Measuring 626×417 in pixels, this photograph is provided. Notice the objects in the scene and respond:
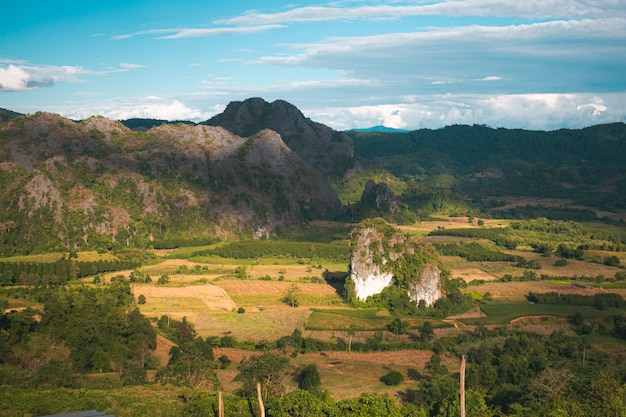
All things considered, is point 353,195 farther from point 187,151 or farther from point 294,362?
point 294,362

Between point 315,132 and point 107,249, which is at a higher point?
point 315,132

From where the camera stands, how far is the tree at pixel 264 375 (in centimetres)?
4592

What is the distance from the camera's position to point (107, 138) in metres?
134

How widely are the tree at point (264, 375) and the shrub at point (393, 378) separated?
8.85 meters

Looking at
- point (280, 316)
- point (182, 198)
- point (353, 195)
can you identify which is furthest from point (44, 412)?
point (353, 195)

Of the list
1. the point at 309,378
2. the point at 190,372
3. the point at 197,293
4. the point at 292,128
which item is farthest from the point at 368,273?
the point at 292,128

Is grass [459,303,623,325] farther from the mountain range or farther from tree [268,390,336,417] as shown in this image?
the mountain range

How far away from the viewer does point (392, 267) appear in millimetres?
76750

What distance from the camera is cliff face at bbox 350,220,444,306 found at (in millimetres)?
75125

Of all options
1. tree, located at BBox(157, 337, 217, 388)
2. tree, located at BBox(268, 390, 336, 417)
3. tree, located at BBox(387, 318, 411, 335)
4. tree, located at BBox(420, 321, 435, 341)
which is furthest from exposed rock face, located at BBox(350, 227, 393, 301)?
tree, located at BBox(268, 390, 336, 417)

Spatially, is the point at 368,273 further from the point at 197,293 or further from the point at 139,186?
the point at 139,186

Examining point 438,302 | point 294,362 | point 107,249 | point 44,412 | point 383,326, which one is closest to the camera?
point 44,412

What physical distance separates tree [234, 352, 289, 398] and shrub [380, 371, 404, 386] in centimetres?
885

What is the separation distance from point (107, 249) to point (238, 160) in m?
39.0
